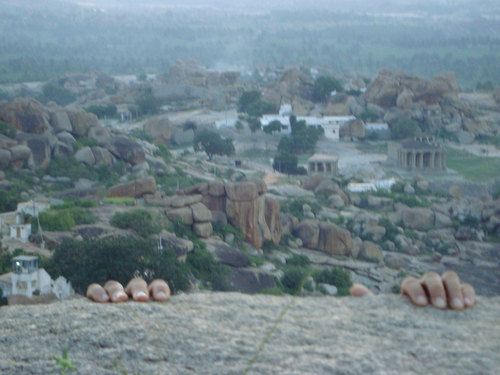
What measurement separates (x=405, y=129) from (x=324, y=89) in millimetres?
8075

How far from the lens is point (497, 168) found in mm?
27172

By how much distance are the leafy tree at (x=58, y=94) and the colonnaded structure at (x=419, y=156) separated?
20650 mm

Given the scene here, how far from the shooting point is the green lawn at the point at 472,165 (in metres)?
26.0

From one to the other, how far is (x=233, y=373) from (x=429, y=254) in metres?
14.5

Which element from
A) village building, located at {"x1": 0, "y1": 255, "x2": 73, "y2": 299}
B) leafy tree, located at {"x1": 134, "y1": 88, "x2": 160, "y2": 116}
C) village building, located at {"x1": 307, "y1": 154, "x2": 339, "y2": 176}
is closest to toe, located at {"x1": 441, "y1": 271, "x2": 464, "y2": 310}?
village building, located at {"x1": 0, "y1": 255, "x2": 73, "y2": 299}

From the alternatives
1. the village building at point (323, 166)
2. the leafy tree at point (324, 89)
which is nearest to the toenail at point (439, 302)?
the village building at point (323, 166)

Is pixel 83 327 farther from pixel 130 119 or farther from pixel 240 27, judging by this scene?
pixel 240 27

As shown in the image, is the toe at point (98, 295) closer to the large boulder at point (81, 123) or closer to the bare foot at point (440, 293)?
the bare foot at point (440, 293)

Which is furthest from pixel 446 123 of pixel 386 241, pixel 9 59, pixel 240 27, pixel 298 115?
pixel 240 27

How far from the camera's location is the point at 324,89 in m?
39.3

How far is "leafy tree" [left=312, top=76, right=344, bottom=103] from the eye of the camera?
39125 millimetres

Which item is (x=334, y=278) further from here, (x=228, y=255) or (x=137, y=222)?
(x=137, y=222)

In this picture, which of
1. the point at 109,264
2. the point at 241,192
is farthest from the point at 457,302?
the point at 241,192

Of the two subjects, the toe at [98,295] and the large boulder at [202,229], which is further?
the large boulder at [202,229]
